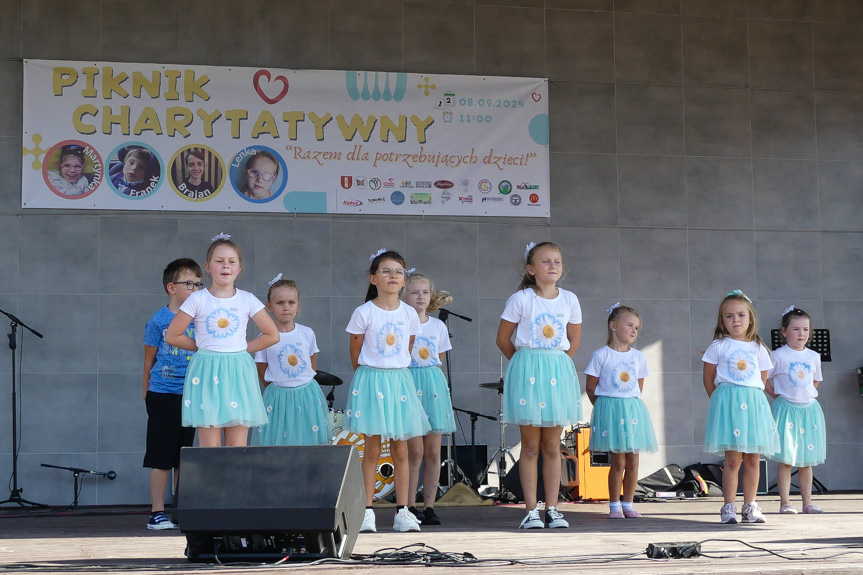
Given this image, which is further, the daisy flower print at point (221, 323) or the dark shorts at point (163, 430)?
the dark shorts at point (163, 430)

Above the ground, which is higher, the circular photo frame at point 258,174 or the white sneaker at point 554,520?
the circular photo frame at point 258,174

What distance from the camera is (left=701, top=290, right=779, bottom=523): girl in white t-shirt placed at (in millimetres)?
5398

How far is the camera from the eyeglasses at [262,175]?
750 cm

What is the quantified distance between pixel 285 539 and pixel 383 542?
86cm

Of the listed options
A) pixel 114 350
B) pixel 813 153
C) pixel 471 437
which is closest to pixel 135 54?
pixel 114 350

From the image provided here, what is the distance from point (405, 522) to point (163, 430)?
1.45 meters

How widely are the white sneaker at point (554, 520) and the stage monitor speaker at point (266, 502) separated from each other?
1.73 metres

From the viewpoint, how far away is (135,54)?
750cm

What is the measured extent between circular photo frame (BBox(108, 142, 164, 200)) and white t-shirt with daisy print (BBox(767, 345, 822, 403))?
4511mm

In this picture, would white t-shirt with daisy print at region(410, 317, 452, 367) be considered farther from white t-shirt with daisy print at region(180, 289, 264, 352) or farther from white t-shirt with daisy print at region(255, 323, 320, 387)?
white t-shirt with daisy print at region(180, 289, 264, 352)

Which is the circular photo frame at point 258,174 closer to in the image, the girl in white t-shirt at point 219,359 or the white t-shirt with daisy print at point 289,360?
the white t-shirt with daisy print at point 289,360

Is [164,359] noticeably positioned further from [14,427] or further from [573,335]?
[14,427]

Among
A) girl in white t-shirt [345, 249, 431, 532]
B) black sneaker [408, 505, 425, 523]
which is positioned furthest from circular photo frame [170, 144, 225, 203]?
black sneaker [408, 505, 425, 523]

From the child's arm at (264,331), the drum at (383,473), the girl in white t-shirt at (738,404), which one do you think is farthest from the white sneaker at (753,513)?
the child's arm at (264,331)
